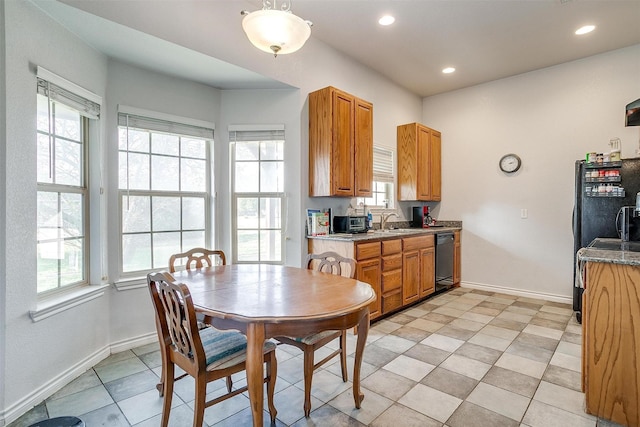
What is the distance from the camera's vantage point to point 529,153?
435cm

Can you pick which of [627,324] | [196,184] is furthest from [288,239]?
[627,324]

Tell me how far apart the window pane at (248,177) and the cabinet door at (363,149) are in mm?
1084

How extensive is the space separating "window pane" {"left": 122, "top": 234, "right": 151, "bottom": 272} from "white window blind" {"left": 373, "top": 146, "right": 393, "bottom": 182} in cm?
288

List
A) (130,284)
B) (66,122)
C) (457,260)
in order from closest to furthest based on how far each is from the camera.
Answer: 1. (66,122)
2. (130,284)
3. (457,260)

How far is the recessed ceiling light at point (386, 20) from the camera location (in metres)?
3.08

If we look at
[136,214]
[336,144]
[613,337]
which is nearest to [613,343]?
[613,337]

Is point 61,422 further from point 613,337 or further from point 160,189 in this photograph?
point 613,337

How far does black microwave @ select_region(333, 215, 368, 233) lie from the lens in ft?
11.7

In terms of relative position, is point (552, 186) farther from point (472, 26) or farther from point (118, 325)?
point (118, 325)

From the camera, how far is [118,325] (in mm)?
2725

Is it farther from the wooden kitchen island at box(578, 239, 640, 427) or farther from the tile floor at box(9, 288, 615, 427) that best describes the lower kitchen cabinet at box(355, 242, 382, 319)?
the wooden kitchen island at box(578, 239, 640, 427)

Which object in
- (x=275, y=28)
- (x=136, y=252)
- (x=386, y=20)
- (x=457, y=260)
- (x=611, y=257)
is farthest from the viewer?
(x=457, y=260)

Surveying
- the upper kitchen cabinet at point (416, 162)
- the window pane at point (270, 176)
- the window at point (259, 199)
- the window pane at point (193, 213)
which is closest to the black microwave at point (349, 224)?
the window at point (259, 199)

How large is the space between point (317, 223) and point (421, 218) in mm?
2176
